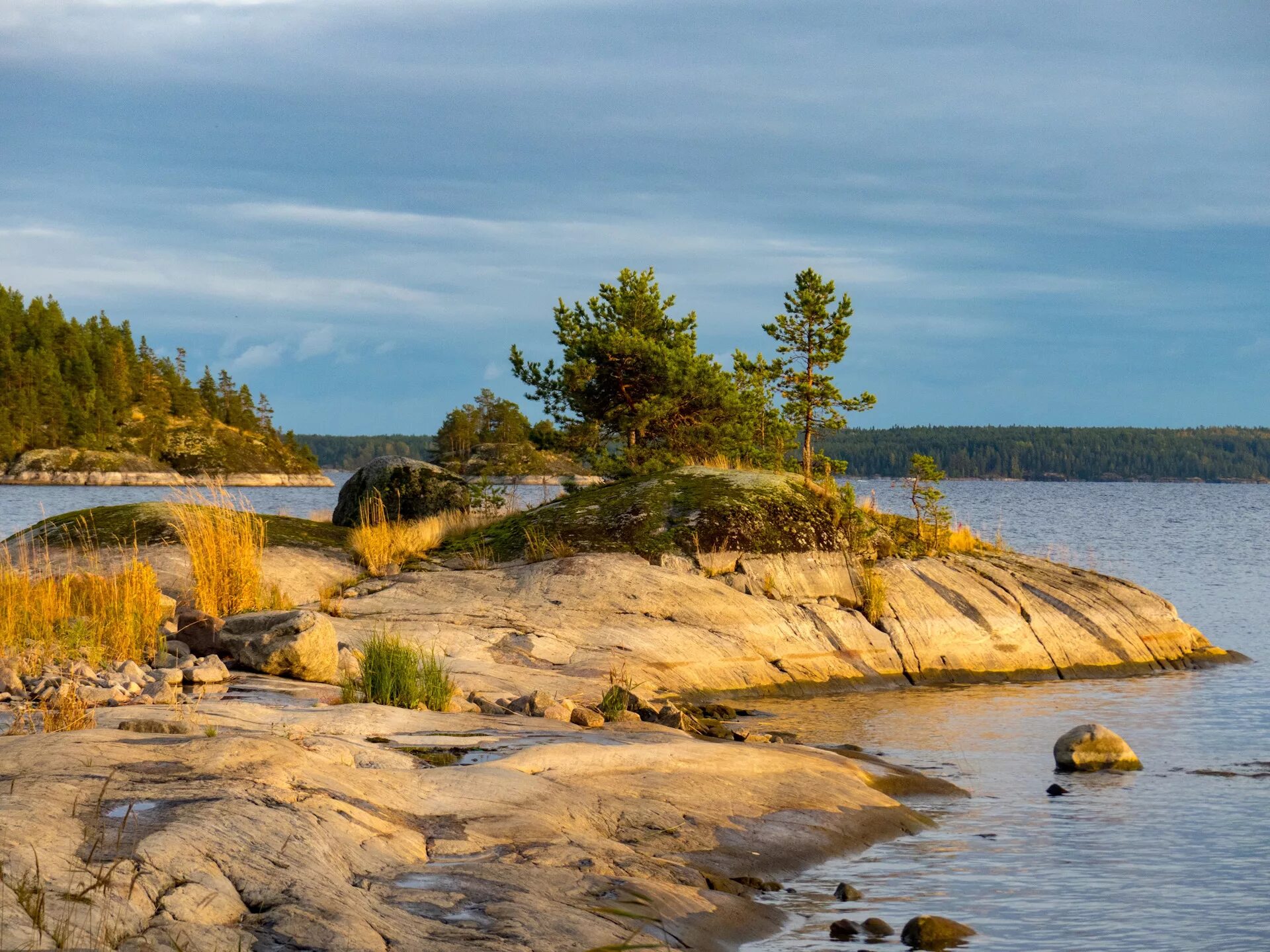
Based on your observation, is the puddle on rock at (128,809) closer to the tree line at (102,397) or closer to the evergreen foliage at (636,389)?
the evergreen foliage at (636,389)

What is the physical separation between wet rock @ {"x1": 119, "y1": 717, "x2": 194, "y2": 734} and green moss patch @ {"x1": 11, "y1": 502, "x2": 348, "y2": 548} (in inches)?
441

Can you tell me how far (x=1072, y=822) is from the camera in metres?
11.6

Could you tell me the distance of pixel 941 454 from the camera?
584 feet

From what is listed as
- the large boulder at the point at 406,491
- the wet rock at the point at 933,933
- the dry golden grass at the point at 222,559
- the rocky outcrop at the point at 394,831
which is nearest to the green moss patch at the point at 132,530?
the dry golden grass at the point at 222,559

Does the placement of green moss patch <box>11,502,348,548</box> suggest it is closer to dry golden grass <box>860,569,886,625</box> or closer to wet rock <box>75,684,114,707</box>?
wet rock <box>75,684,114,707</box>

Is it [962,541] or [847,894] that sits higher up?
[962,541]

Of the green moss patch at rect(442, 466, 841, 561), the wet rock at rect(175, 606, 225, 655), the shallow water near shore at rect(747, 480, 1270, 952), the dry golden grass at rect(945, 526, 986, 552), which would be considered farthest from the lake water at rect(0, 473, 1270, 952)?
the wet rock at rect(175, 606, 225, 655)

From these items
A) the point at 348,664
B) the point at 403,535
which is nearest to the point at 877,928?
the point at 348,664

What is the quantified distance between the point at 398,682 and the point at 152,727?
351cm

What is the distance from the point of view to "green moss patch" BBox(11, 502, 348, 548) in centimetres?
2086

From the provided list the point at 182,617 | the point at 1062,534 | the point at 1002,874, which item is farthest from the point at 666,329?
the point at 1062,534

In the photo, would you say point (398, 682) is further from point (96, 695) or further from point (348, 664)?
point (96, 695)

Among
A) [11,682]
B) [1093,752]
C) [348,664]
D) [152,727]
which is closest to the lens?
[152,727]

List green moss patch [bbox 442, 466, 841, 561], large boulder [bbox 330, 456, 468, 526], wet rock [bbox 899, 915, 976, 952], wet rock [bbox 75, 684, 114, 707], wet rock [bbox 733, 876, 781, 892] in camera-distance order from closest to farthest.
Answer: wet rock [bbox 899, 915, 976, 952], wet rock [bbox 733, 876, 781, 892], wet rock [bbox 75, 684, 114, 707], green moss patch [bbox 442, 466, 841, 561], large boulder [bbox 330, 456, 468, 526]
